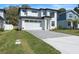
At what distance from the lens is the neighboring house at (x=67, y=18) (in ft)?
66.9

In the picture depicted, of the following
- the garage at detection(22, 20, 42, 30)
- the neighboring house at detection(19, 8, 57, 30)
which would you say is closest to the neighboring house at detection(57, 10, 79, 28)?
the neighboring house at detection(19, 8, 57, 30)

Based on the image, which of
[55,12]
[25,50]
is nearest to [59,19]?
[55,12]

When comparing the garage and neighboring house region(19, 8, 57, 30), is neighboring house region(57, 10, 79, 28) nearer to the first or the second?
neighboring house region(19, 8, 57, 30)

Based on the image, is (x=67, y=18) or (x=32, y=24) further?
(x=67, y=18)

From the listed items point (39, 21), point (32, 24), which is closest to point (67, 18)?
point (39, 21)

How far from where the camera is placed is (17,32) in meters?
20.5

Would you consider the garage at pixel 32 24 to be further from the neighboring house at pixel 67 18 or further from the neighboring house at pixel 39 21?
the neighboring house at pixel 67 18

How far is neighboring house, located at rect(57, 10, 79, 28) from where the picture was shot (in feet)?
66.9

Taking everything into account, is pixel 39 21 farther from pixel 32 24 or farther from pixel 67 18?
pixel 67 18

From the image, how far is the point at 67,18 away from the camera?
77.3 ft

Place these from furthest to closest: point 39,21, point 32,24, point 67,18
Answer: point 67,18
point 32,24
point 39,21

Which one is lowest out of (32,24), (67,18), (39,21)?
(32,24)
